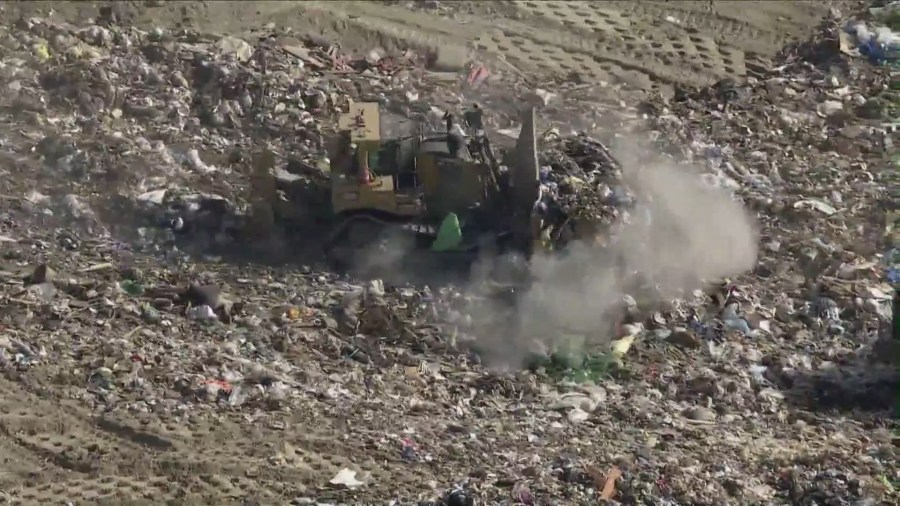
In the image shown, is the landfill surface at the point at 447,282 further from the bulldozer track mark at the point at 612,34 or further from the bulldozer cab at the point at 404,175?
the bulldozer cab at the point at 404,175

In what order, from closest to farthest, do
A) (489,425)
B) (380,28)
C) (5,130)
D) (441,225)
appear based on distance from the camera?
(489,425) → (441,225) → (5,130) → (380,28)

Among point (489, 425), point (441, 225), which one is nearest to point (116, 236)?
point (441, 225)

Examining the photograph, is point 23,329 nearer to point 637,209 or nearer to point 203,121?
point 203,121

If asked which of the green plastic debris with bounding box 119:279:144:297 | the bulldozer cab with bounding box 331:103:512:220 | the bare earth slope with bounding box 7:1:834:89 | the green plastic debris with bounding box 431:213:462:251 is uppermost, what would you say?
the bare earth slope with bounding box 7:1:834:89

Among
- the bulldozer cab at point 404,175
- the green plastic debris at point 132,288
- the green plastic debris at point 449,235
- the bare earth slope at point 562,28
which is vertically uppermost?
the bare earth slope at point 562,28

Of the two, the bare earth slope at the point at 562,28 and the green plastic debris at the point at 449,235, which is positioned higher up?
the bare earth slope at the point at 562,28

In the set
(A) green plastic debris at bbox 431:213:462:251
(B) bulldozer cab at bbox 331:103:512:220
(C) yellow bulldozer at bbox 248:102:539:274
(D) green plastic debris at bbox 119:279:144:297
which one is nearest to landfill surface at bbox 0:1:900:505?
(D) green plastic debris at bbox 119:279:144:297

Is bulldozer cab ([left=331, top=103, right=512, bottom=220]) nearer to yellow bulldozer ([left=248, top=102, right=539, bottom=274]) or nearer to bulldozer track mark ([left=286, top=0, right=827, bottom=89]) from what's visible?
yellow bulldozer ([left=248, top=102, right=539, bottom=274])

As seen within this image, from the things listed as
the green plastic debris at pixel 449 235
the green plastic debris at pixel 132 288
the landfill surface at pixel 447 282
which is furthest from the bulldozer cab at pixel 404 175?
the green plastic debris at pixel 132 288
